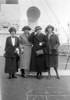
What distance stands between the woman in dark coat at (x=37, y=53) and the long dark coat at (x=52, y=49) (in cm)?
12

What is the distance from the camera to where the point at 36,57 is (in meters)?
3.93

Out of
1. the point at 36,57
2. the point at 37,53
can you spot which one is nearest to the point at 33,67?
the point at 36,57

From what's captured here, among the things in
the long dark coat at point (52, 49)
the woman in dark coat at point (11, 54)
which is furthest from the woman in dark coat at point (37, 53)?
the woman in dark coat at point (11, 54)

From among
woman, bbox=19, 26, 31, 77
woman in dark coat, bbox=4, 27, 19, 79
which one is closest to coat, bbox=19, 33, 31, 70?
woman, bbox=19, 26, 31, 77

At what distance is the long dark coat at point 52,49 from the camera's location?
3799 mm

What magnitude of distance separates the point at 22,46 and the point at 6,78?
2.40 ft

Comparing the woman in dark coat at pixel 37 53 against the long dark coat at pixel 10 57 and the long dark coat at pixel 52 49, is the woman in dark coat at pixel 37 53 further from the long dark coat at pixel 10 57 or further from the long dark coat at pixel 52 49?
the long dark coat at pixel 10 57

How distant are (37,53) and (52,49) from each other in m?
0.31

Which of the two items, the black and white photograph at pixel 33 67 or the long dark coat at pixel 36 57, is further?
the long dark coat at pixel 36 57

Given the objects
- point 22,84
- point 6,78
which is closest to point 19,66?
point 6,78

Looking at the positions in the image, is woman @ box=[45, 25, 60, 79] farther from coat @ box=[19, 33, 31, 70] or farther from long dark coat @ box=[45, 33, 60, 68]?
coat @ box=[19, 33, 31, 70]

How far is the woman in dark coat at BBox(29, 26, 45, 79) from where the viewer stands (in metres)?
3.85

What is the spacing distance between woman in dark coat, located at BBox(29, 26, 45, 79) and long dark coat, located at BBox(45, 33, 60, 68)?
0.12m

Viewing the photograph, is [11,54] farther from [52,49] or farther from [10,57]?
[52,49]
